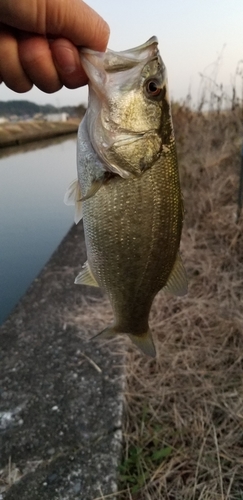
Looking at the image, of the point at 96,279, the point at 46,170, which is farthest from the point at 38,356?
the point at 46,170

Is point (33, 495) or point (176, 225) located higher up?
point (176, 225)

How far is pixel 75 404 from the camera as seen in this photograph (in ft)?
9.92

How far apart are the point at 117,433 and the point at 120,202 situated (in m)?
1.75

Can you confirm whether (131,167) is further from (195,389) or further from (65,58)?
(195,389)

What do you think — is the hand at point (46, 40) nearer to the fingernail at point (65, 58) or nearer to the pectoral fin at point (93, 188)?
the fingernail at point (65, 58)

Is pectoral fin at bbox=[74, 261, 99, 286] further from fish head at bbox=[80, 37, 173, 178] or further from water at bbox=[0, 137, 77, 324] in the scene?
water at bbox=[0, 137, 77, 324]

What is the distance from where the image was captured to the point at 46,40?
1528 mm

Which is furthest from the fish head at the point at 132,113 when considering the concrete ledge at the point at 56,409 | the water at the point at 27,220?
the water at the point at 27,220

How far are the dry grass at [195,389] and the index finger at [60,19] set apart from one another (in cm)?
227

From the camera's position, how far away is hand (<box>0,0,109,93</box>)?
137 centimetres

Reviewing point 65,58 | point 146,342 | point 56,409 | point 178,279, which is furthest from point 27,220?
point 65,58

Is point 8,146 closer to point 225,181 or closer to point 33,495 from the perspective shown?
point 225,181

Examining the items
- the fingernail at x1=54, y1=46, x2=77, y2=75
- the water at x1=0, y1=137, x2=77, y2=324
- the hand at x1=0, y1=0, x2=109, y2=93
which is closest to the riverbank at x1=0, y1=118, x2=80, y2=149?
the water at x1=0, y1=137, x2=77, y2=324

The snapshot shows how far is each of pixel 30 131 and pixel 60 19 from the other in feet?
92.0
